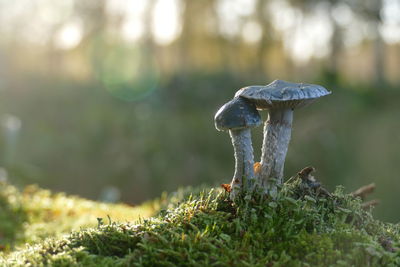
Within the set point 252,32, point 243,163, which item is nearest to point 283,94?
point 243,163

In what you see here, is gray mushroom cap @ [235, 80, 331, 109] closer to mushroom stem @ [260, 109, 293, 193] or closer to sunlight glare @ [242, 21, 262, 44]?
mushroom stem @ [260, 109, 293, 193]

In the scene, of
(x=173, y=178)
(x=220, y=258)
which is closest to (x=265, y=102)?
(x=220, y=258)

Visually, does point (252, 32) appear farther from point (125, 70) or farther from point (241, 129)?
point (241, 129)

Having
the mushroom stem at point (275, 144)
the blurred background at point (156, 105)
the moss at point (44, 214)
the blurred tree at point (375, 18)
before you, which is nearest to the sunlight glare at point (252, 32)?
the blurred background at point (156, 105)

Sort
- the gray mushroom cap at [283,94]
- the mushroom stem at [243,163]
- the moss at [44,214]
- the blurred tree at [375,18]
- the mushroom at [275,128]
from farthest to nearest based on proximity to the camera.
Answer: the blurred tree at [375,18], the moss at [44,214], the mushroom stem at [243,163], the mushroom at [275,128], the gray mushroom cap at [283,94]

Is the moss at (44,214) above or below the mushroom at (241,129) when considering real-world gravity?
below

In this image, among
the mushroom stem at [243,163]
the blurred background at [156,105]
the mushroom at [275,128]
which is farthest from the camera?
the blurred background at [156,105]

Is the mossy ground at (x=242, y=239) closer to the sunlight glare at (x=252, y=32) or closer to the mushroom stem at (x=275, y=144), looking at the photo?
the mushroom stem at (x=275, y=144)
